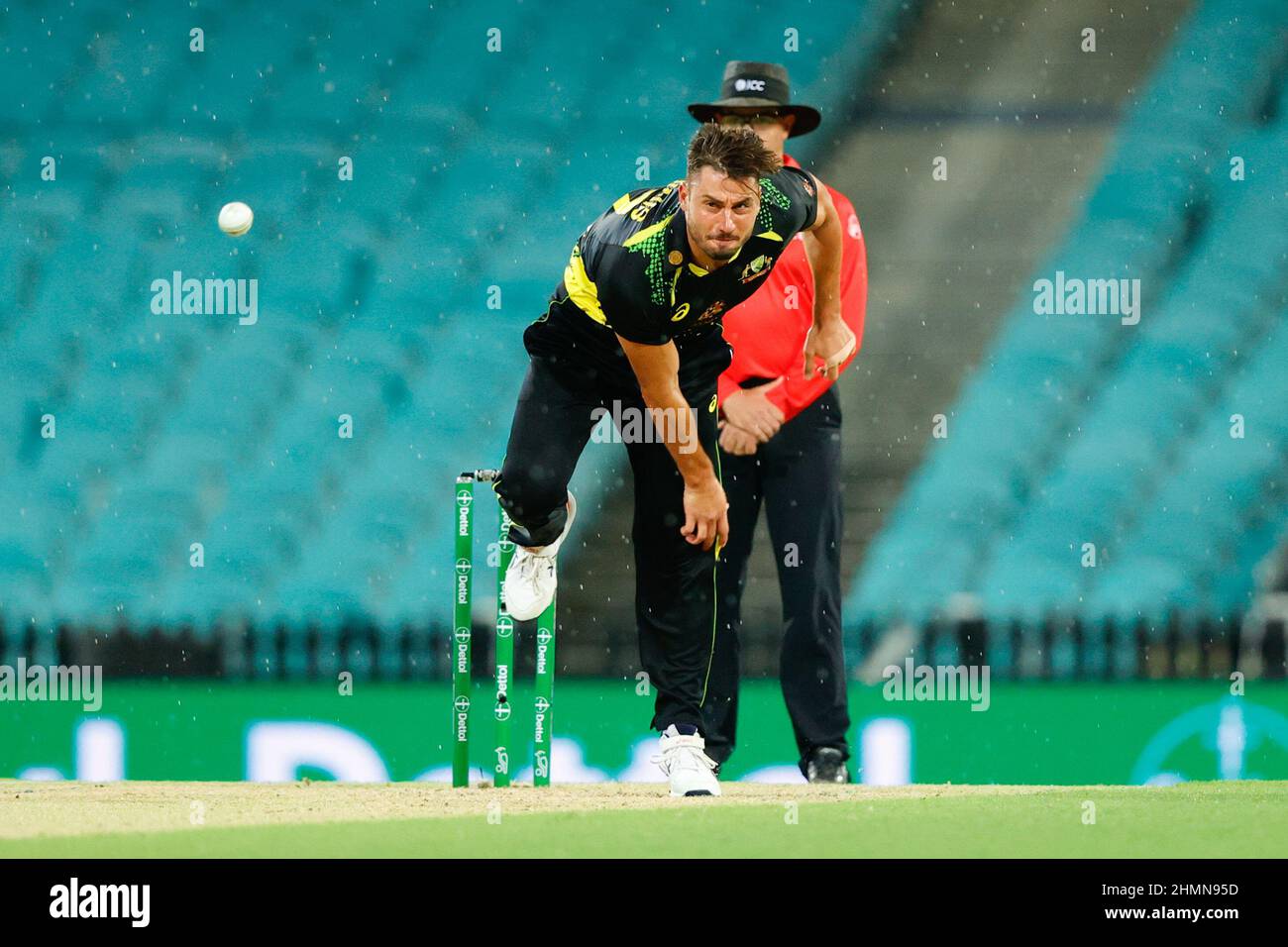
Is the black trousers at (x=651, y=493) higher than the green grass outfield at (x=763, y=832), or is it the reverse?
the black trousers at (x=651, y=493)

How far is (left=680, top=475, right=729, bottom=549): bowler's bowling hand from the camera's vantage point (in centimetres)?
423

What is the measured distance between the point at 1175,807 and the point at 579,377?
170cm

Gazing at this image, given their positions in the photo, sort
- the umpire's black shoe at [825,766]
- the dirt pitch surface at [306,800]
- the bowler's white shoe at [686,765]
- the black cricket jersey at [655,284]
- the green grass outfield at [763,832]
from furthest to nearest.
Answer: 1. the umpire's black shoe at [825,766]
2. the bowler's white shoe at [686,765]
3. the black cricket jersey at [655,284]
4. the dirt pitch surface at [306,800]
5. the green grass outfield at [763,832]

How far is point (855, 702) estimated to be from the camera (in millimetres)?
7148

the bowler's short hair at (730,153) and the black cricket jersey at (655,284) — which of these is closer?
the bowler's short hair at (730,153)

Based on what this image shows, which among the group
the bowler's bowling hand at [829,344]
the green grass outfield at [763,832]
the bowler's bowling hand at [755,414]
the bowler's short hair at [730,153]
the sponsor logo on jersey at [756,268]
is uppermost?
the bowler's short hair at [730,153]

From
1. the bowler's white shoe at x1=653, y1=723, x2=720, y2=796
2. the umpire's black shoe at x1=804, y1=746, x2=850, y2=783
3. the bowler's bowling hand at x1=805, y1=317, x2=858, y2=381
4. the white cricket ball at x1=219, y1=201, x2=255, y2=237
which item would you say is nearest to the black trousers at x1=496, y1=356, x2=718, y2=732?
the bowler's white shoe at x1=653, y1=723, x2=720, y2=796

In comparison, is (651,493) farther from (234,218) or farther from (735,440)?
(234,218)

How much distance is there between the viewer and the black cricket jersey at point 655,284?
395 centimetres

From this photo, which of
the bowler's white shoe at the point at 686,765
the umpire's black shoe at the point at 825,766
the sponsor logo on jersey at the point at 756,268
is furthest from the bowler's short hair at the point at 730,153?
the umpire's black shoe at the point at 825,766

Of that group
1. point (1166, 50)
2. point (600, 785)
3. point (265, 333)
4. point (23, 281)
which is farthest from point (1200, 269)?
point (23, 281)

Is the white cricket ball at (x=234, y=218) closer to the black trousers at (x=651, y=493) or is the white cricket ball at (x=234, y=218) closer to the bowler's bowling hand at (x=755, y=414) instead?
the bowler's bowling hand at (x=755, y=414)

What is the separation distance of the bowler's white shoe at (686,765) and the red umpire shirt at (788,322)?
1.05m

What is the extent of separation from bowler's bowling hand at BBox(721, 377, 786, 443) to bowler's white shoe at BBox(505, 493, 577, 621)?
0.53 meters
